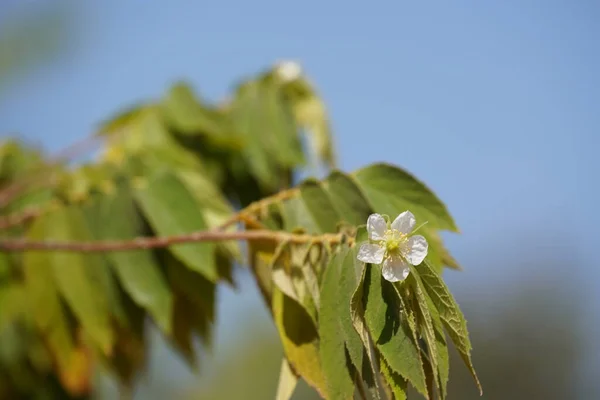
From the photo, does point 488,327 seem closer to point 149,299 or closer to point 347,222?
point 149,299

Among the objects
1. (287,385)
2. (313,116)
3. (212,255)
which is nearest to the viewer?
(287,385)

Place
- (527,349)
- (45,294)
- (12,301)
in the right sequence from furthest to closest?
(527,349) < (12,301) < (45,294)

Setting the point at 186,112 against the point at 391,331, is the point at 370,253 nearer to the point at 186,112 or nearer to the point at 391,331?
the point at 391,331

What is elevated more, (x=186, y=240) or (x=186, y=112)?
(x=186, y=112)

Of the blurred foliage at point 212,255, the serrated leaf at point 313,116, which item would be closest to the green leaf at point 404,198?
the blurred foliage at point 212,255

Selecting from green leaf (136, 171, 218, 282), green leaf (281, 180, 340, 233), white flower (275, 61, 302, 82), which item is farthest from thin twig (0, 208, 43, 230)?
white flower (275, 61, 302, 82)

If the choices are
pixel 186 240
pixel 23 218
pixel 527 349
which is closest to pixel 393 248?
pixel 186 240
